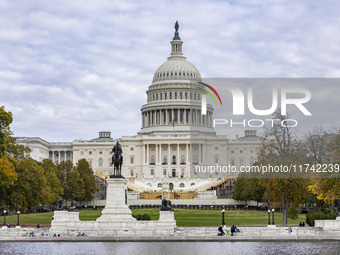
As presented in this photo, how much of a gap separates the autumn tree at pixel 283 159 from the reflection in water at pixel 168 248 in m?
16.2

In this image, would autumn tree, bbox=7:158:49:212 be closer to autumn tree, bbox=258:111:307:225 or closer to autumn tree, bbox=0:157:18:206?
autumn tree, bbox=0:157:18:206

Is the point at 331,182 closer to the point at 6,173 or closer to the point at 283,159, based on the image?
the point at 283,159

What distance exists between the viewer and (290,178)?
6794cm

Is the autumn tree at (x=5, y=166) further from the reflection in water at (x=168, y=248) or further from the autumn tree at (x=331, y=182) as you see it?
the autumn tree at (x=331, y=182)

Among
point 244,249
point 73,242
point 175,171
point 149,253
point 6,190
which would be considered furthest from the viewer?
point 175,171

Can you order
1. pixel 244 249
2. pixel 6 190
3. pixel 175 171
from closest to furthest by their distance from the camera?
pixel 244 249 < pixel 6 190 < pixel 175 171

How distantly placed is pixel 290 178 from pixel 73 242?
2206cm

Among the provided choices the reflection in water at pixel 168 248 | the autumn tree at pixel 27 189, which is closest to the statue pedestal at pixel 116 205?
the reflection in water at pixel 168 248

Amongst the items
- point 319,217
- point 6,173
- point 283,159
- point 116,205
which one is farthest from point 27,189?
point 319,217

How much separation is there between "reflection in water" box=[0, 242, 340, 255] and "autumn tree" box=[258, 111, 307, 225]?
16170mm

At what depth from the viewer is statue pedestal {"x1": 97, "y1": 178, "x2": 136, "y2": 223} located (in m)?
63.2

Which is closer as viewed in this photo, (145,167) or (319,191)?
(319,191)

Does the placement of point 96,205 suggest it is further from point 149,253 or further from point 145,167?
point 149,253

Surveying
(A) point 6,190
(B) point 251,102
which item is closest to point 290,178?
(B) point 251,102
